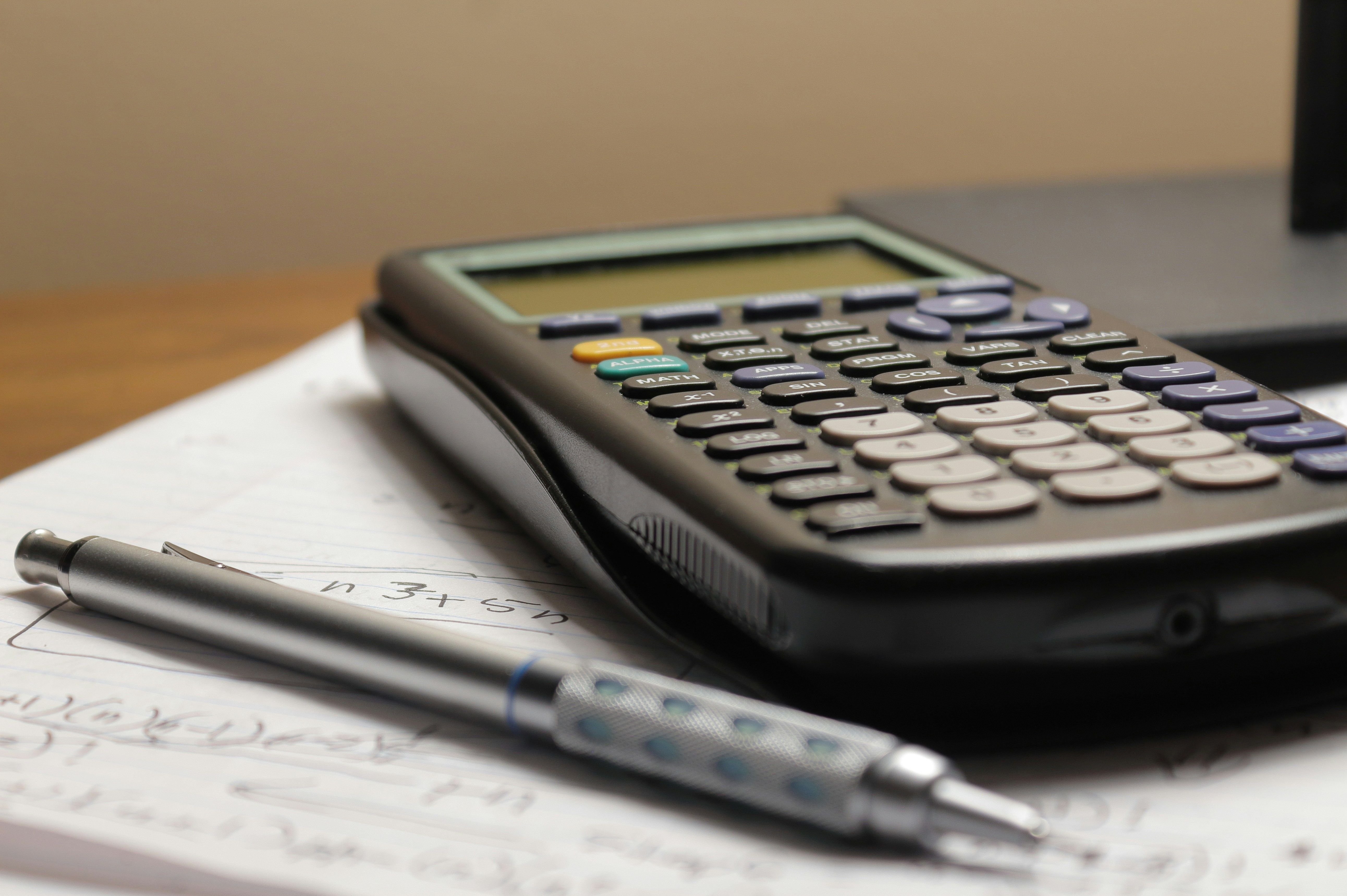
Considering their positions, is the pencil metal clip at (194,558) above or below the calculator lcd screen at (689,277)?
below

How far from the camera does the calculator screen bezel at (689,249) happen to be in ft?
1.55

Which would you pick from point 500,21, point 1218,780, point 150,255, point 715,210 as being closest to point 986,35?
point 715,210

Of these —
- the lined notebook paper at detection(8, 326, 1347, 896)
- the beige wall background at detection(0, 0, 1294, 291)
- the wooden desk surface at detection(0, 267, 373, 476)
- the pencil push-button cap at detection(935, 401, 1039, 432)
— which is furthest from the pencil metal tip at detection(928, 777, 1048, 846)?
the beige wall background at detection(0, 0, 1294, 291)

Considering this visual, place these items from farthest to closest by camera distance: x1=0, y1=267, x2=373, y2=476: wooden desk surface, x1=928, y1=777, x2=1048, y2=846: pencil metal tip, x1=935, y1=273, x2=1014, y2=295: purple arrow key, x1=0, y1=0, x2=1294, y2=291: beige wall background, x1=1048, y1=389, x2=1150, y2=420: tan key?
x1=0, y1=0, x2=1294, y2=291: beige wall background
x1=0, y1=267, x2=373, y2=476: wooden desk surface
x1=935, y1=273, x2=1014, y2=295: purple arrow key
x1=1048, y1=389, x2=1150, y2=420: tan key
x1=928, y1=777, x2=1048, y2=846: pencil metal tip

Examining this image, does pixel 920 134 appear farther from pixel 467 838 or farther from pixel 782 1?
pixel 467 838

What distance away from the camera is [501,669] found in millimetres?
279

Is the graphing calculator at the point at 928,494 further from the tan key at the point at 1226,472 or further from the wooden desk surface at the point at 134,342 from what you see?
the wooden desk surface at the point at 134,342

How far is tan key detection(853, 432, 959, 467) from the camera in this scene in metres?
0.30

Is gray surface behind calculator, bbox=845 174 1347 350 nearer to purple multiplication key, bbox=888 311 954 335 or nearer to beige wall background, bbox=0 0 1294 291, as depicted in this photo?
purple multiplication key, bbox=888 311 954 335

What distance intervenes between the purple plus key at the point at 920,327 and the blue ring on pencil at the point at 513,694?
0.58ft

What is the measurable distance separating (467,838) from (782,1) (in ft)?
2.48

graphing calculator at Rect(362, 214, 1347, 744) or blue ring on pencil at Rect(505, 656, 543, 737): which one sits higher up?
→ graphing calculator at Rect(362, 214, 1347, 744)

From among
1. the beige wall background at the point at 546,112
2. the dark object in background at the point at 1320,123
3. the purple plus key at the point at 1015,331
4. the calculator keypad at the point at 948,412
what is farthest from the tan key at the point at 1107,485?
the beige wall background at the point at 546,112

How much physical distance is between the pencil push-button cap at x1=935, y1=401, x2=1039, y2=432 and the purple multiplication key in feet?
0.22
